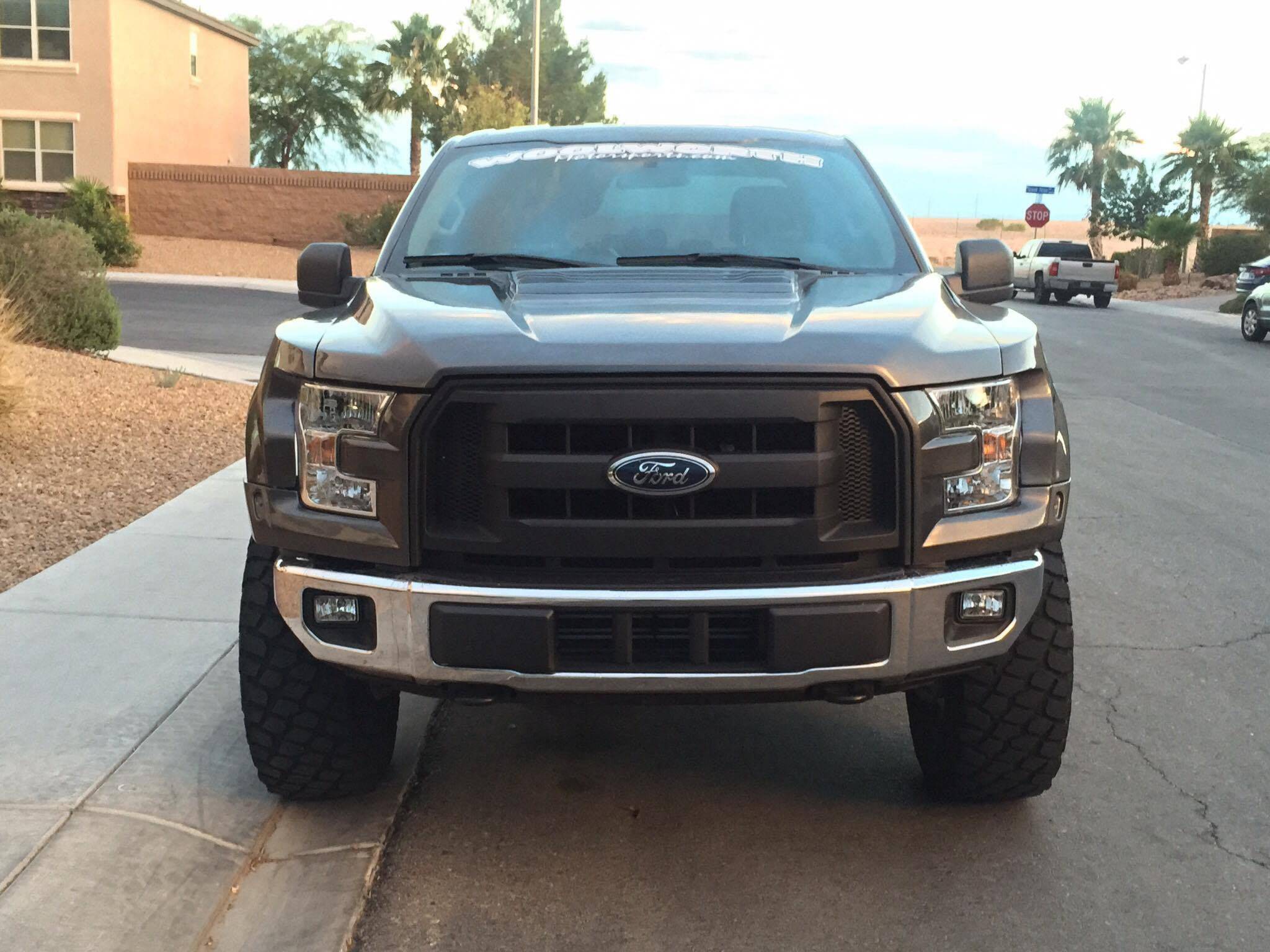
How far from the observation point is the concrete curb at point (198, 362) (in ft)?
45.8

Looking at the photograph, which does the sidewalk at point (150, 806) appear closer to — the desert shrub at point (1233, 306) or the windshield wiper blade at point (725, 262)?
the windshield wiper blade at point (725, 262)

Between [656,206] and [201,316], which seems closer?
[656,206]

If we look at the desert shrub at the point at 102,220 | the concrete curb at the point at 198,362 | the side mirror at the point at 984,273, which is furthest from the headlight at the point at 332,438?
the desert shrub at the point at 102,220

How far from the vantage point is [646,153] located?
5.32 m

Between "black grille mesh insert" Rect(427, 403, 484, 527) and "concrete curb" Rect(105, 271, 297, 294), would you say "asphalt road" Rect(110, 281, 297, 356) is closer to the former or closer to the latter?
"concrete curb" Rect(105, 271, 297, 294)

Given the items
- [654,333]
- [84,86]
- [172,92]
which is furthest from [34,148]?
[654,333]

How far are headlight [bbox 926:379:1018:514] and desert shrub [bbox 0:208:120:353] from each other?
11.2m

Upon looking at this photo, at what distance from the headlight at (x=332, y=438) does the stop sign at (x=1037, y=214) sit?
171 ft

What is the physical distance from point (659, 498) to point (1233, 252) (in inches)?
1955

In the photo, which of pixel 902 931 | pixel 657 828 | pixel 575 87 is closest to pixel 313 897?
pixel 657 828

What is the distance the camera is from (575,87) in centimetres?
7556

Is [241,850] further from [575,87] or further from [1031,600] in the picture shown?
[575,87]

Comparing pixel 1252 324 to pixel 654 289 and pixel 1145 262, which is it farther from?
pixel 1145 262

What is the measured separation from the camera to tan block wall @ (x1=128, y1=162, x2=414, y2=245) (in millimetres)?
41719
